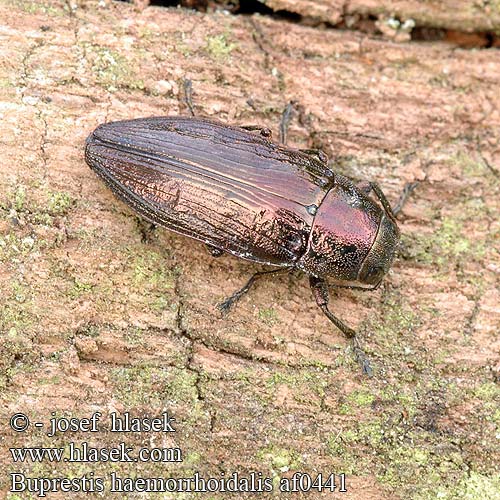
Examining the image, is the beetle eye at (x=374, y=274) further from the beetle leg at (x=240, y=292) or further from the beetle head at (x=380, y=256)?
the beetle leg at (x=240, y=292)

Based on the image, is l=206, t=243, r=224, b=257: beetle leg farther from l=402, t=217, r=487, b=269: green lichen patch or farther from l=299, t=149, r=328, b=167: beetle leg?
l=402, t=217, r=487, b=269: green lichen patch

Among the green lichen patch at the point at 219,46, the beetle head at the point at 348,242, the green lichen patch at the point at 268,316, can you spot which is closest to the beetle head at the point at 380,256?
the beetle head at the point at 348,242

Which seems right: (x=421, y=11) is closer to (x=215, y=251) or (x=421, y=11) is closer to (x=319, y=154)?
(x=319, y=154)

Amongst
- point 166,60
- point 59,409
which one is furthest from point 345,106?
point 59,409

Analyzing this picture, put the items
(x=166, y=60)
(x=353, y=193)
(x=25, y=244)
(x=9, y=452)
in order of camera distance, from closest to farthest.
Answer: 1. (x=9, y=452)
2. (x=25, y=244)
3. (x=353, y=193)
4. (x=166, y=60)

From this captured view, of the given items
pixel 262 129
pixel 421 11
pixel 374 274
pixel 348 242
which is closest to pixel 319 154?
pixel 262 129

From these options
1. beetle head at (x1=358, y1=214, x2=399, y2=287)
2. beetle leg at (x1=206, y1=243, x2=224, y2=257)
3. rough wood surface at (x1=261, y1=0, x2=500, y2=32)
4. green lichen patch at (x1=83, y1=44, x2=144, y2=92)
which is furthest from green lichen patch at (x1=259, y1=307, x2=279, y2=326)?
rough wood surface at (x1=261, y1=0, x2=500, y2=32)

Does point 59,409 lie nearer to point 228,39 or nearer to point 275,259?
point 275,259
